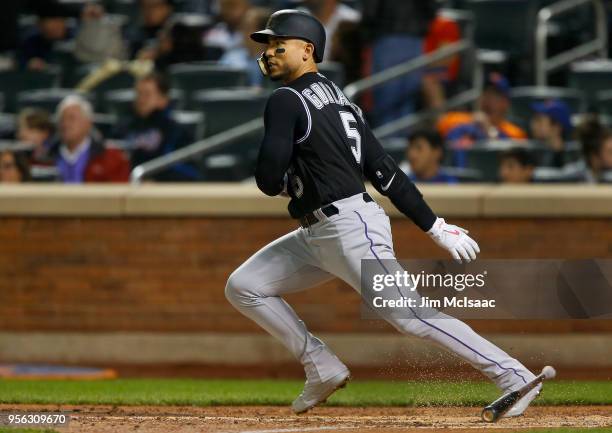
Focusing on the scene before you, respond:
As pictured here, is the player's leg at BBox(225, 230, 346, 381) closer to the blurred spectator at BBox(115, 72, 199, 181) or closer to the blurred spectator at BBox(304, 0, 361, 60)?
the blurred spectator at BBox(115, 72, 199, 181)

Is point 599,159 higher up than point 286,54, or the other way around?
point 286,54

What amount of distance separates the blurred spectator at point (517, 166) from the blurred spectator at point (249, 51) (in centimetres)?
264

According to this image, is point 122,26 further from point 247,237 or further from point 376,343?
point 376,343

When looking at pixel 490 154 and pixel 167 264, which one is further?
pixel 490 154

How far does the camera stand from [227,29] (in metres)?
13.0

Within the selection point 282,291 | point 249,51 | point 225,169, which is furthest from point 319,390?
point 249,51

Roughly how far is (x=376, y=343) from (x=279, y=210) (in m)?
1.24

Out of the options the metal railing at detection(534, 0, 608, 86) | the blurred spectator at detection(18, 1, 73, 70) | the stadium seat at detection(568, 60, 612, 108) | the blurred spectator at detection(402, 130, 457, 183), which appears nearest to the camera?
the blurred spectator at detection(402, 130, 457, 183)

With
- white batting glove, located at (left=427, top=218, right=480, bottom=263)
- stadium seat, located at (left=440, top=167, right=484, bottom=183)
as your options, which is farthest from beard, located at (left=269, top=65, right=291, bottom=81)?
stadium seat, located at (left=440, top=167, right=484, bottom=183)

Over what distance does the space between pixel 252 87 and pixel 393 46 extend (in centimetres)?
137

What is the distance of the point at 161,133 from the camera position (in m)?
11.5

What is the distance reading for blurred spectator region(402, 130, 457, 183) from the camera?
1035 cm

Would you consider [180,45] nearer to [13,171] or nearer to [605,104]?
[13,171]

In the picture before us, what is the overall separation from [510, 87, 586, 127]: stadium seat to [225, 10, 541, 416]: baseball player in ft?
17.5
